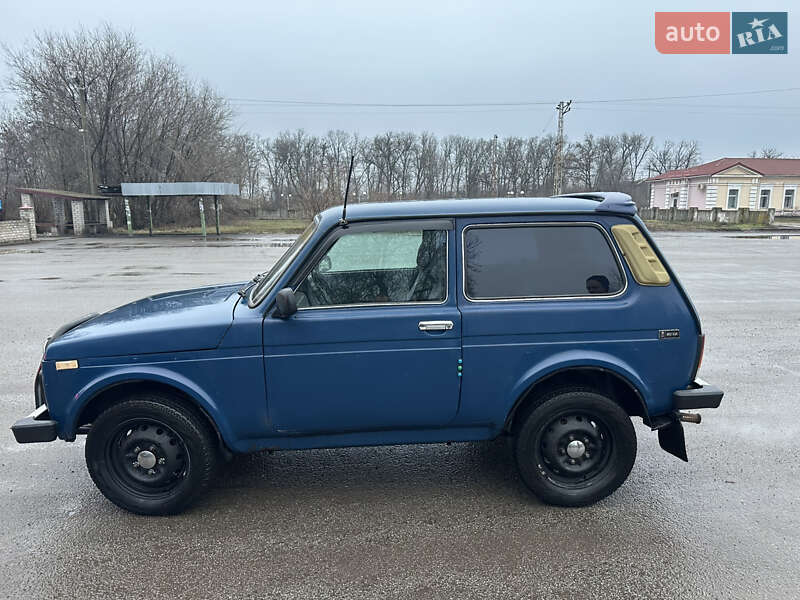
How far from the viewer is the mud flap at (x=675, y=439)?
140 inches

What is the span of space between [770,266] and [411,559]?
1778 centimetres

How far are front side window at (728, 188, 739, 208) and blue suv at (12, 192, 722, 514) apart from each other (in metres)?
74.9

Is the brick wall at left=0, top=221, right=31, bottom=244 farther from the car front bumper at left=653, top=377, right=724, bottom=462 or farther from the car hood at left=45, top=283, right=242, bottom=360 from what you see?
the car front bumper at left=653, top=377, right=724, bottom=462

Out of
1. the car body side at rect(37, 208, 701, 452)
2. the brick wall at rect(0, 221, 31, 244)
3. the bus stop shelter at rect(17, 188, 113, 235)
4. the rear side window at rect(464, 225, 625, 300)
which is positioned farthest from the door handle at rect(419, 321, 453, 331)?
the bus stop shelter at rect(17, 188, 113, 235)

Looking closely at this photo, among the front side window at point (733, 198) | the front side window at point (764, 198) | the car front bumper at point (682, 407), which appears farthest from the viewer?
the front side window at point (764, 198)

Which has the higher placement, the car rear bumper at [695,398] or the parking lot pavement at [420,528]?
the car rear bumper at [695,398]

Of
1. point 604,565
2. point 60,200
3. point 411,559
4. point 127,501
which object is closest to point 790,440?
point 604,565

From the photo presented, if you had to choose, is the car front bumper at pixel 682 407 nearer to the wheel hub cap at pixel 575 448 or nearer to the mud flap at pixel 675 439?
the mud flap at pixel 675 439

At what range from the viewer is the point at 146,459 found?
3342 mm

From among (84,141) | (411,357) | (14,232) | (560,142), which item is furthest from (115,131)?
(411,357)

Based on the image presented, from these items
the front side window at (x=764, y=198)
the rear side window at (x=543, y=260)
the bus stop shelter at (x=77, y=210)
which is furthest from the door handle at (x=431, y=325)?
the front side window at (x=764, y=198)

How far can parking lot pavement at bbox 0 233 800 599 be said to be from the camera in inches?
108

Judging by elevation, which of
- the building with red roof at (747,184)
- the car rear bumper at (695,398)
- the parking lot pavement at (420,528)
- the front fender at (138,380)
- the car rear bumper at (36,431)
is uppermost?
the building with red roof at (747,184)

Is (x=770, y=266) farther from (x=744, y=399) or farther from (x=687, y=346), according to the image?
(x=687, y=346)
